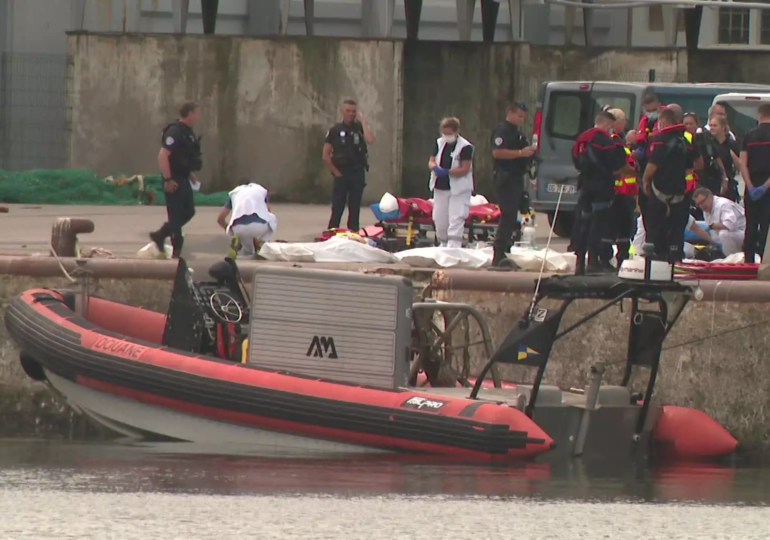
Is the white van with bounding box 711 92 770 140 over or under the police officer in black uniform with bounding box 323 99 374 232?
over

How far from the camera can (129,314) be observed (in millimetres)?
12703

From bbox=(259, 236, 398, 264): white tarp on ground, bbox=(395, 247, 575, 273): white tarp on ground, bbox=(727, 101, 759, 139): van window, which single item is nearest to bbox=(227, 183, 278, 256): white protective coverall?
bbox=(259, 236, 398, 264): white tarp on ground

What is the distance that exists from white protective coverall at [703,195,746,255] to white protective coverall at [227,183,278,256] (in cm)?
375

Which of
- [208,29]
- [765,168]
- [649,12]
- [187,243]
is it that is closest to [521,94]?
[208,29]

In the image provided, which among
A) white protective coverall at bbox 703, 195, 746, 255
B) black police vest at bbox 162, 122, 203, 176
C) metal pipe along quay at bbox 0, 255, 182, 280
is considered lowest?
metal pipe along quay at bbox 0, 255, 182, 280

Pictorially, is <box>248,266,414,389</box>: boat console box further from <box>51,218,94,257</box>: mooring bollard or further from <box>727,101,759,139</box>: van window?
<box>727,101,759,139</box>: van window

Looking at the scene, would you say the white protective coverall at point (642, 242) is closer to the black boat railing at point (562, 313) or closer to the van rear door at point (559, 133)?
the black boat railing at point (562, 313)

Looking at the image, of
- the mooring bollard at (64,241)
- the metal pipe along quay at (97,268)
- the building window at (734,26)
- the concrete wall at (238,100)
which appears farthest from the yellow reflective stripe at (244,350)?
the building window at (734,26)

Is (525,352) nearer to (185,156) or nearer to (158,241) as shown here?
(185,156)

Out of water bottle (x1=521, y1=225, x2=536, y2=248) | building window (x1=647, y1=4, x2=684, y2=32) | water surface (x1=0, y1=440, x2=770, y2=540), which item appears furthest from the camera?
building window (x1=647, y1=4, x2=684, y2=32)

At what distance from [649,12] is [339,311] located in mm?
22263

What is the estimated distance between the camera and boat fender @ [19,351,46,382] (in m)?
12.2

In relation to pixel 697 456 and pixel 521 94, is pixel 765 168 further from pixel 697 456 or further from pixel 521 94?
pixel 521 94

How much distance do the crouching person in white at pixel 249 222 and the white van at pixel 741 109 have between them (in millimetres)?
5579
